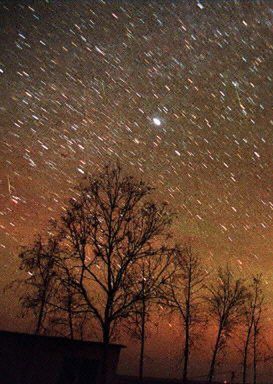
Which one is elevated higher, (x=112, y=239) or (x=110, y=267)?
(x=112, y=239)

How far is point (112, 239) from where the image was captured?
2097 cm

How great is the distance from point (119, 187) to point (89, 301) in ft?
18.8

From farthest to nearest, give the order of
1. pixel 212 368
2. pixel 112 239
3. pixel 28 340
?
pixel 212 368
pixel 28 340
pixel 112 239

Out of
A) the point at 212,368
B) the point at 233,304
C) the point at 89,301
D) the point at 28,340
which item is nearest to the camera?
the point at 89,301

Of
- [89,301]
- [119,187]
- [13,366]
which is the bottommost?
[13,366]

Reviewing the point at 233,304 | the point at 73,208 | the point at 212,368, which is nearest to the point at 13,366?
the point at 73,208

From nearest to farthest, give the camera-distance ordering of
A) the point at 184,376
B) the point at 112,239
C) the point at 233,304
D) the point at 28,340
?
the point at 112,239 < the point at 28,340 < the point at 184,376 < the point at 233,304

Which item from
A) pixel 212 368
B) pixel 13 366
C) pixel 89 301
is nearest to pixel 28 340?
pixel 13 366

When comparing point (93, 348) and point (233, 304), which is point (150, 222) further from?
point (233, 304)

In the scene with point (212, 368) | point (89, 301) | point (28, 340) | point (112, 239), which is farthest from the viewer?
point (212, 368)

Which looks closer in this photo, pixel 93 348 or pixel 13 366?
pixel 13 366

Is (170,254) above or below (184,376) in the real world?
above

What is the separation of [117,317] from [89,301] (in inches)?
60.2

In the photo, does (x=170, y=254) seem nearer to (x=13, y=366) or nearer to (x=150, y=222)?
(x=150, y=222)
